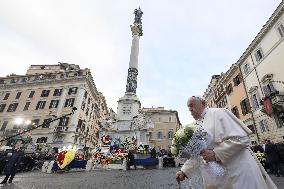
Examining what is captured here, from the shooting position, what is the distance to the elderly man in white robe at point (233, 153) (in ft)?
6.19

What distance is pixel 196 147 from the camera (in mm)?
2105

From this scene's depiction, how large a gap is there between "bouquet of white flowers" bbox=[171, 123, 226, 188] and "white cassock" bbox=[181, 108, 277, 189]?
63mm

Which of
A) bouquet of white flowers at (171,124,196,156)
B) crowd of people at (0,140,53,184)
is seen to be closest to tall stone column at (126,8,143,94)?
crowd of people at (0,140,53,184)

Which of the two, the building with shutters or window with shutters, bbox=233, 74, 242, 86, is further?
the building with shutters

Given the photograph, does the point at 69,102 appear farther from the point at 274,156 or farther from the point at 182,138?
the point at 182,138

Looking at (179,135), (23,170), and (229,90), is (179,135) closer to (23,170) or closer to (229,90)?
(23,170)

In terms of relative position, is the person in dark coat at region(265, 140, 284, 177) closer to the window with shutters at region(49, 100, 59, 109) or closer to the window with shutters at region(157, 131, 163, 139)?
the window with shutters at region(49, 100, 59, 109)

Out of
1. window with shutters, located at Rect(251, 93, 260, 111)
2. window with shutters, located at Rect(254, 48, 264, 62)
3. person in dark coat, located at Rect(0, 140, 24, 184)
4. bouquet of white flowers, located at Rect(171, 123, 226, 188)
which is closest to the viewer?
bouquet of white flowers, located at Rect(171, 123, 226, 188)

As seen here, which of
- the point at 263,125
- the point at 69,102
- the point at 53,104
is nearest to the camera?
the point at 263,125

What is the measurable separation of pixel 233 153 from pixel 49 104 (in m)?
46.2

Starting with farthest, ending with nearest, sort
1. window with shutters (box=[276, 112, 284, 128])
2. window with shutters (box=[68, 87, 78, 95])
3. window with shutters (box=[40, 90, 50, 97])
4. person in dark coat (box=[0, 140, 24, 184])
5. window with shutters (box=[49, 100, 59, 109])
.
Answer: window with shutters (box=[40, 90, 50, 97]) → window with shutters (box=[68, 87, 78, 95]) → window with shutters (box=[49, 100, 59, 109]) → window with shutters (box=[276, 112, 284, 128]) → person in dark coat (box=[0, 140, 24, 184])

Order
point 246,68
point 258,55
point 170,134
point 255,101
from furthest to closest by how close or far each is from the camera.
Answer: point 170,134 < point 246,68 < point 255,101 < point 258,55

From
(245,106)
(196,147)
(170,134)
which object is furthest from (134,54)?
(196,147)

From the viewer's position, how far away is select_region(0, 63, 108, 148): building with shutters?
39.7m
